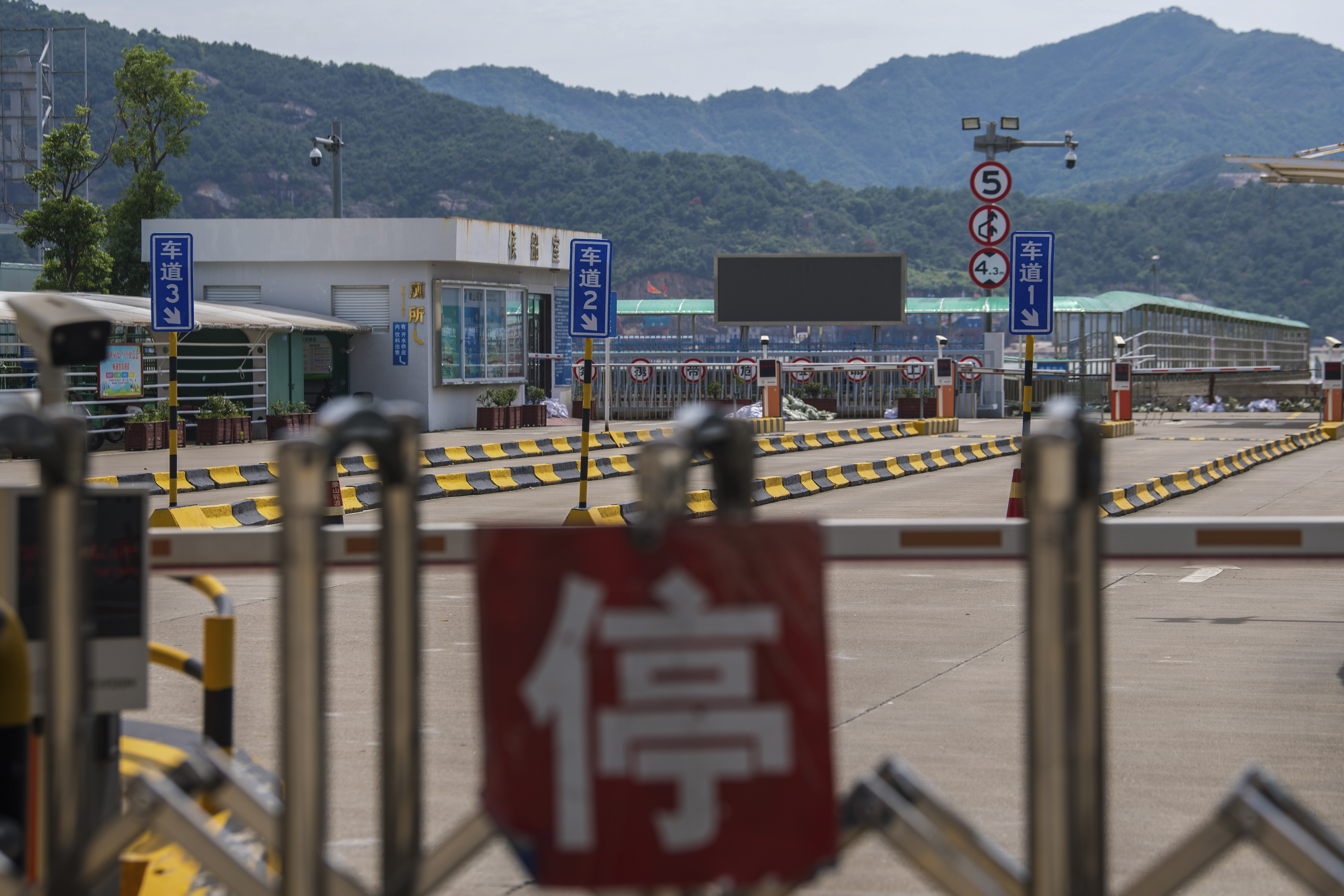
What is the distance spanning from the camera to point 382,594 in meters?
2.37

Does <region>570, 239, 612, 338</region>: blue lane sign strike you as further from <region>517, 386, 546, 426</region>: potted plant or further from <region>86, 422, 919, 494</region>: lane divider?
<region>517, 386, 546, 426</region>: potted plant

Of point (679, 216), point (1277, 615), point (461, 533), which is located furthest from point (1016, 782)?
point (679, 216)

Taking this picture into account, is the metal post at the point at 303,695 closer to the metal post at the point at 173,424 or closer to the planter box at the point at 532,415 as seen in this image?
the metal post at the point at 173,424

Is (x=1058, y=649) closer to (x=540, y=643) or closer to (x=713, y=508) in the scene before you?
(x=540, y=643)

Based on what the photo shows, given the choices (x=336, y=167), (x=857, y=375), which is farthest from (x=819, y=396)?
(x=336, y=167)

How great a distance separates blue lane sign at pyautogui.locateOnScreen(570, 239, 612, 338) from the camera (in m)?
14.0

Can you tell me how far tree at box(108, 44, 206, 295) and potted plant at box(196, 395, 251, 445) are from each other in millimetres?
11324

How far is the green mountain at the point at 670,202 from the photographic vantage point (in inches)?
4528

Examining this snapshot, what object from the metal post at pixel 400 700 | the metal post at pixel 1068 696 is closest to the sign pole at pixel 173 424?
the metal post at pixel 400 700

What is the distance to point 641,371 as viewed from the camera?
35656 millimetres

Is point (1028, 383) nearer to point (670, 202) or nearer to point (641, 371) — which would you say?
point (641, 371)

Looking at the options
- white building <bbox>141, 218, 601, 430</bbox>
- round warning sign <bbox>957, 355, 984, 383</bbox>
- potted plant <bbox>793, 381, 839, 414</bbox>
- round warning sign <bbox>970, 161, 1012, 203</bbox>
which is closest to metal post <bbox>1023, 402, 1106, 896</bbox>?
round warning sign <bbox>970, 161, 1012, 203</bbox>

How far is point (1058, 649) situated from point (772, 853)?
55 cm

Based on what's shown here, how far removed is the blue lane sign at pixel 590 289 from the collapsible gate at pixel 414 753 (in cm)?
1158
